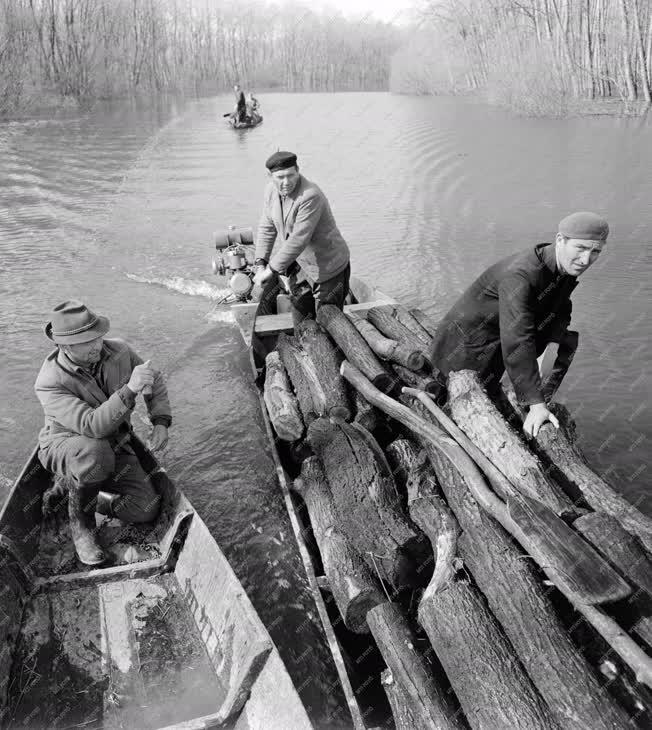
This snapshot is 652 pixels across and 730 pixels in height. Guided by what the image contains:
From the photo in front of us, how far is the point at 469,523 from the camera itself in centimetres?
395

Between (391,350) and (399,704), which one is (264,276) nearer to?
(391,350)

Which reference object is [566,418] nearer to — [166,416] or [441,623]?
[441,623]

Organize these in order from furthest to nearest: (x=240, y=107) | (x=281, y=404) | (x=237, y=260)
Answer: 1. (x=240, y=107)
2. (x=237, y=260)
3. (x=281, y=404)

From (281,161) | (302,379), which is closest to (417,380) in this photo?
(302,379)

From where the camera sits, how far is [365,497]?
4.46 metres

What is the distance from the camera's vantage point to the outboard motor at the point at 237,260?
8.73 meters

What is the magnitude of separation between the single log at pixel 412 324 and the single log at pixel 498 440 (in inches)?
61.0

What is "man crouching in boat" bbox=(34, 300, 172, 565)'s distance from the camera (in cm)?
448

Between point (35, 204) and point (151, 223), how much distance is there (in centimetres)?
396

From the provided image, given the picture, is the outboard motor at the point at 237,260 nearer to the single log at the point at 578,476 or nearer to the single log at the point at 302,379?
the single log at the point at 302,379

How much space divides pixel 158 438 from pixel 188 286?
7.68 meters

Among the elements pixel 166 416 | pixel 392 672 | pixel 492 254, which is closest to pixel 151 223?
pixel 492 254

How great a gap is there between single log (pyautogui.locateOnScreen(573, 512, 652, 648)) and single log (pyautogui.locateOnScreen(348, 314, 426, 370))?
239 centimetres

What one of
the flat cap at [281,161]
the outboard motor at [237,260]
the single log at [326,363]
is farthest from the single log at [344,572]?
the outboard motor at [237,260]
